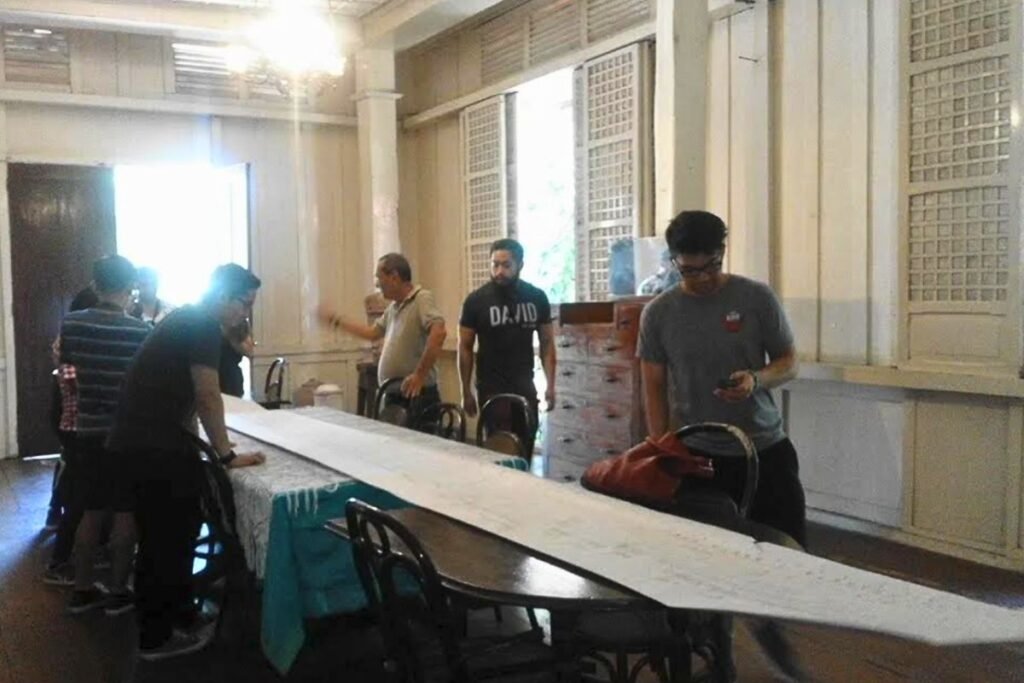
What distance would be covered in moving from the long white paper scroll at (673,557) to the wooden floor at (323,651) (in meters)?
0.76

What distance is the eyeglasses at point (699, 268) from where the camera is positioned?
2.87m

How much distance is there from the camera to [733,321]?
9.55 feet

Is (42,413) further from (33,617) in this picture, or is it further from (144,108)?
(33,617)

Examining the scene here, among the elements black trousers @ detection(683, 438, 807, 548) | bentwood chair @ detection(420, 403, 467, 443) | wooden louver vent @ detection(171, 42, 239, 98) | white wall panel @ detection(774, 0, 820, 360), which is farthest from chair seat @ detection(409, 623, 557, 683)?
wooden louver vent @ detection(171, 42, 239, 98)

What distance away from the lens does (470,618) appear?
12.5ft

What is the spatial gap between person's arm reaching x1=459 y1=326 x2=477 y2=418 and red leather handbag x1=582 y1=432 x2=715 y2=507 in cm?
222

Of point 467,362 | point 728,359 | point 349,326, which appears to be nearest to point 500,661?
point 728,359

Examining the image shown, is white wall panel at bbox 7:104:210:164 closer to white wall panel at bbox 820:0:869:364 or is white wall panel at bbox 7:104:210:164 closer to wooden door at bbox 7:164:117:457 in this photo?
wooden door at bbox 7:164:117:457

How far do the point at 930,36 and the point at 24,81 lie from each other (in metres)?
6.61

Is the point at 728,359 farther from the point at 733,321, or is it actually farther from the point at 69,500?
the point at 69,500

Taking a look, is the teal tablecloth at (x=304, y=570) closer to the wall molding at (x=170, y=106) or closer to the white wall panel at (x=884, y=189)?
the white wall panel at (x=884, y=189)

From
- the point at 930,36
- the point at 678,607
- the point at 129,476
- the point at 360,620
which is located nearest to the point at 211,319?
the point at 129,476

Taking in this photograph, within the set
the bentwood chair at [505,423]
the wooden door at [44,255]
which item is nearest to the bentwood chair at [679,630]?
the bentwood chair at [505,423]

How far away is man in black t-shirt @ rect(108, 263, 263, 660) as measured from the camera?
3.25 meters
